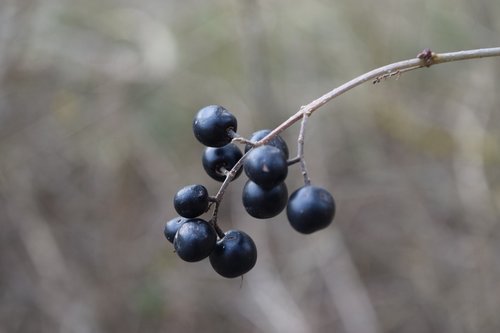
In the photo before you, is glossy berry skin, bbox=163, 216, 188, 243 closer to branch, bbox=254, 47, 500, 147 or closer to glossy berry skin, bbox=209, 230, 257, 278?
glossy berry skin, bbox=209, 230, 257, 278

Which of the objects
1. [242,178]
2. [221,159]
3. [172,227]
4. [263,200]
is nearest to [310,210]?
[263,200]

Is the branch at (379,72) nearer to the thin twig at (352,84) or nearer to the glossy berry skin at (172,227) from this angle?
the thin twig at (352,84)

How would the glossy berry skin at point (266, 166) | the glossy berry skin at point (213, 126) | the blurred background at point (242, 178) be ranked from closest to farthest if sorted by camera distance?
the glossy berry skin at point (266, 166) < the glossy berry skin at point (213, 126) < the blurred background at point (242, 178)

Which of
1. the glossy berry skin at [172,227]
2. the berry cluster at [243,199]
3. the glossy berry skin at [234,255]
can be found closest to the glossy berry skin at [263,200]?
the berry cluster at [243,199]

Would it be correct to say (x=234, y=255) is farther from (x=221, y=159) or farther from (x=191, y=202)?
(x=221, y=159)

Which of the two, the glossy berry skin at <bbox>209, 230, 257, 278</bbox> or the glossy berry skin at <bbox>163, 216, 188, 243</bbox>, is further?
the glossy berry skin at <bbox>163, 216, 188, 243</bbox>

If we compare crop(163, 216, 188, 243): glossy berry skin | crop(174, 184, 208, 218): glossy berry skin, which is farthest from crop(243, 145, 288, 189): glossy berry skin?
crop(163, 216, 188, 243): glossy berry skin
